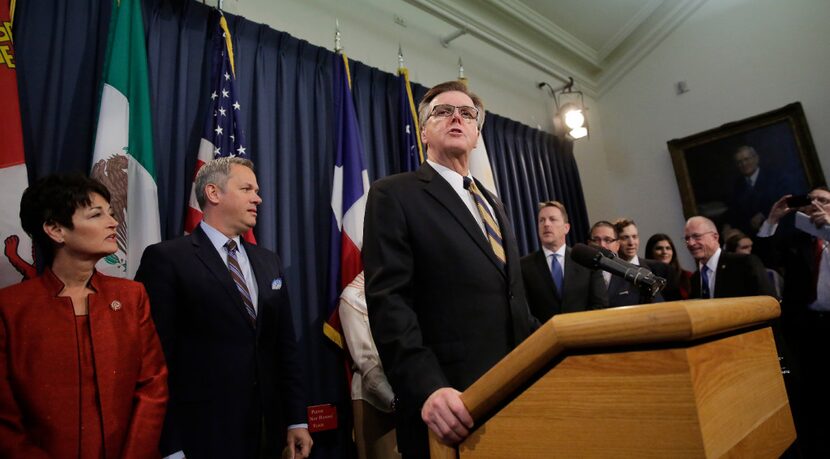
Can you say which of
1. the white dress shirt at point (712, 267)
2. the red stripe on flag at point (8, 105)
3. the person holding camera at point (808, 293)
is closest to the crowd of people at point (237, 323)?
the red stripe on flag at point (8, 105)

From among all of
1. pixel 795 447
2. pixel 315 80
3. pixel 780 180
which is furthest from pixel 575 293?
pixel 780 180

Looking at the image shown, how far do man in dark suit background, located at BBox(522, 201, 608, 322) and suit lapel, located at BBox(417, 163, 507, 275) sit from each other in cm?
156

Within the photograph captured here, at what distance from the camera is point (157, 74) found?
8.47 ft

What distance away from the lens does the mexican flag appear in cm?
208

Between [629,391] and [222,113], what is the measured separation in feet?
8.40

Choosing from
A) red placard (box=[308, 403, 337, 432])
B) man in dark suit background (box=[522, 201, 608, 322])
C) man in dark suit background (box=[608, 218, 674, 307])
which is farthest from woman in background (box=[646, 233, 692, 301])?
red placard (box=[308, 403, 337, 432])

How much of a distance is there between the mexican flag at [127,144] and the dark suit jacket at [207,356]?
0.29 m

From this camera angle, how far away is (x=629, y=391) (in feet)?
1.97

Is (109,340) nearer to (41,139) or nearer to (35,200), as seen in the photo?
(35,200)

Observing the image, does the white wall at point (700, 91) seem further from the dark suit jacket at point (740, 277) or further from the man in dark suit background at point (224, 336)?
the man in dark suit background at point (224, 336)

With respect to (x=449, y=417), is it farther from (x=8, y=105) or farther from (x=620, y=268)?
(x=8, y=105)

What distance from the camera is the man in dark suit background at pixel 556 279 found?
2820 millimetres

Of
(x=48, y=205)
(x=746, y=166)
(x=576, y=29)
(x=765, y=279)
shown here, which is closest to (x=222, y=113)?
(x=48, y=205)

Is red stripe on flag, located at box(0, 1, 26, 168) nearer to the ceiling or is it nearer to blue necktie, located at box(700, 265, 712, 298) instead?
the ceiling
